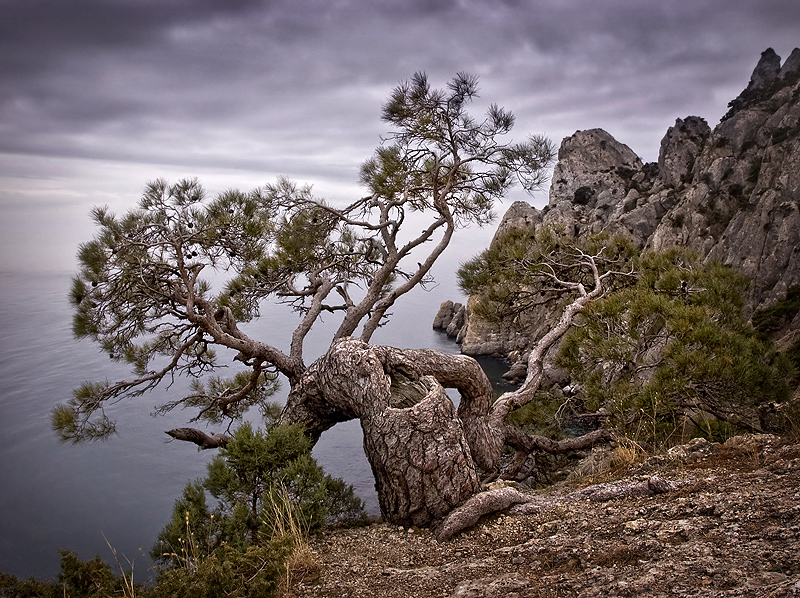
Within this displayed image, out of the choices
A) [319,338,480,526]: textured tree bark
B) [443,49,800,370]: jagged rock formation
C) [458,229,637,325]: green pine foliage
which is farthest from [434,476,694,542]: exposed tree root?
[443,49,800,370]: jagged rock formation

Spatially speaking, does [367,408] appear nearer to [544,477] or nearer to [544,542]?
[544,542]

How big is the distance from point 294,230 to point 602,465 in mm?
4698

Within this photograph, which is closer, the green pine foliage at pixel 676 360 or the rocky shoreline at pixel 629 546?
the rocky shoreline at pixel 629 546

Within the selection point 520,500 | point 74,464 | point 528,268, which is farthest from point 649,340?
point 74,464

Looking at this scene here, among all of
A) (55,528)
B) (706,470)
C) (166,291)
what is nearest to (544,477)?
(706,470)

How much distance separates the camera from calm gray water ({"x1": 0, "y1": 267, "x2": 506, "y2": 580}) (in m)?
9.23

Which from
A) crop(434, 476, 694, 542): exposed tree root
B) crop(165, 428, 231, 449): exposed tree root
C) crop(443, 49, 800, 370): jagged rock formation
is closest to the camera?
crop(434, 476, 694, 542): exposed tree root

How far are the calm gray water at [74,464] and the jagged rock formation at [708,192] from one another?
12.0m

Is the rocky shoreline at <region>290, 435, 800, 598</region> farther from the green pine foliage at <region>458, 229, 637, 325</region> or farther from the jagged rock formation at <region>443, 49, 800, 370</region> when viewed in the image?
the jagged rock formation at <region>443, 49, 800, 370</region>

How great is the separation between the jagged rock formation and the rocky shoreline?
53.3 feet

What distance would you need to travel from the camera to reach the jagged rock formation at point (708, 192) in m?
Result: 22.3

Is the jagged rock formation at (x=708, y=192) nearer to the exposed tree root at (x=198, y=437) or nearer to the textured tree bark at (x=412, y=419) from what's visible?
the textured tree bark at (x=412, y=419)

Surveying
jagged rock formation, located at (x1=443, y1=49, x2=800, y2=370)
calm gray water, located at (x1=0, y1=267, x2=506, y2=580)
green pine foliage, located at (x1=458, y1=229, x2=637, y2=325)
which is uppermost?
jagged rock formation, located at (x1=443, y1=49, x2=800, y2=370)

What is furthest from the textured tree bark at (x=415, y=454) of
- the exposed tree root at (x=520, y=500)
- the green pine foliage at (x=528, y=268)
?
the green pine foliage at (x=528, y=268)
